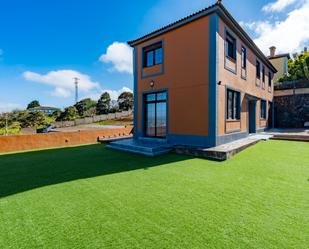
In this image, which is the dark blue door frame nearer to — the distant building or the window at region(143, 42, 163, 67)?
the window at region(143, 42, 163, 67)

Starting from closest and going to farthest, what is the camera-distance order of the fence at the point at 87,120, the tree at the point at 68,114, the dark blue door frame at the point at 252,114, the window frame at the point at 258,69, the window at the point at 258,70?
the dark blue door frame at the point at 252,114 < the window frame at the point at 258,69 < the window at the point at 258,70 < the fence at the point at 87,120 < the tree at the point at 68,114

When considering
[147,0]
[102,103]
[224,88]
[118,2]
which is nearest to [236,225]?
[224,88]

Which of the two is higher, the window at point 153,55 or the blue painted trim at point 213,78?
the window at point 153,55

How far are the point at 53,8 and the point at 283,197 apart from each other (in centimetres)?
1401

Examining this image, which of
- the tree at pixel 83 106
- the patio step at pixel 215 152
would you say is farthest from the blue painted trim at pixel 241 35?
the tree at pixel 83 106

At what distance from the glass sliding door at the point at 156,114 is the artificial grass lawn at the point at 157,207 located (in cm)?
461

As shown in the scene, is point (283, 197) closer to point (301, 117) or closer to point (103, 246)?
point (103, 246)

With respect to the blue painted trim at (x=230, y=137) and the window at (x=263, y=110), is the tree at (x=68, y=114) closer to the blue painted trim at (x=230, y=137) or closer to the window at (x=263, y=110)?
the window at (x=263, y=110)

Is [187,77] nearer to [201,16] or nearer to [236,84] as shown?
[201,16]

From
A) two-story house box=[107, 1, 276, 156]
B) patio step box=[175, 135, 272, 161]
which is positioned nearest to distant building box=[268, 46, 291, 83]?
two-story house box=[107, 1, 276, 156]

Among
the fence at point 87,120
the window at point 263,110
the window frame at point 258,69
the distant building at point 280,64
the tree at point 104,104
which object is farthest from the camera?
the tree at point 104,104

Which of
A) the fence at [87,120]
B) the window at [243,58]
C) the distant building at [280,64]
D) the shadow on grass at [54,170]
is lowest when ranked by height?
the shadow on grass at [54,170]

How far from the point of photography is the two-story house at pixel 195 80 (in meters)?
7.77

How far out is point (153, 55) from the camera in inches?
415
